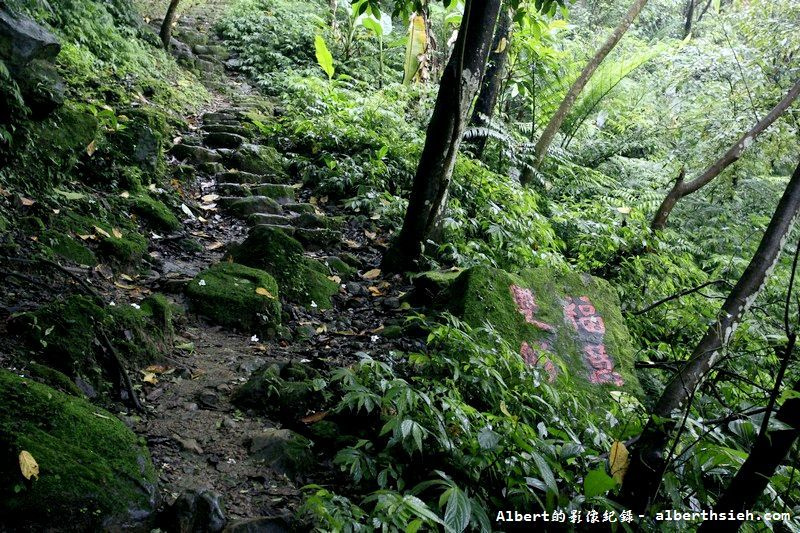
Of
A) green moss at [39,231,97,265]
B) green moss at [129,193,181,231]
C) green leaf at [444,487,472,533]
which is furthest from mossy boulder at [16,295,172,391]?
green moss at [129,193,181,231]

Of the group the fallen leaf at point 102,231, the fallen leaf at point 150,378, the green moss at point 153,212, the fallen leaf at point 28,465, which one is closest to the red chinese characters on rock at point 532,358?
the fallen leaf at point 150,378

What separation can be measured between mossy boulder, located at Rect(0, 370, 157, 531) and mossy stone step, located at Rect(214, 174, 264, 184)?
4.73 meters

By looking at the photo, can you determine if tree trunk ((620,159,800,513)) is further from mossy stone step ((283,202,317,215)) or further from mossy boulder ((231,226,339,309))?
mossy stone step ((283,202,317,215))

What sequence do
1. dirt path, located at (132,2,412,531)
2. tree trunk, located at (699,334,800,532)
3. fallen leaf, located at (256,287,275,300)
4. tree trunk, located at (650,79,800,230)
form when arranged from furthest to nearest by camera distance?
tree trunk, located at (650,79,800,230) → fallen leaf, located at (256,287,275,300) → dirt path, located at (132,2,412,531) → tree trunk, located at (699,334,800,532)

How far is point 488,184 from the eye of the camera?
6.34 meters

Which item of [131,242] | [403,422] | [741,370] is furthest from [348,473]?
[741,370]

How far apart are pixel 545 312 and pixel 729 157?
3637 millimetres

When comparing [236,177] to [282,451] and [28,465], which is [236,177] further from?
[28,465]

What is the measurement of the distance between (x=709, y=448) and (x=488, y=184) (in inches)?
185

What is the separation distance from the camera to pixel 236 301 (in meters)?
3.91

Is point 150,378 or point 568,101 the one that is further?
point 568,101

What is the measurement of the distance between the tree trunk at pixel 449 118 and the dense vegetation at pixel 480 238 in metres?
0.03

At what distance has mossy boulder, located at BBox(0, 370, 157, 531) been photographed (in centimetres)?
179

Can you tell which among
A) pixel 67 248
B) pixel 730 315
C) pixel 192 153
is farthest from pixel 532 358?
pixel 192 153
